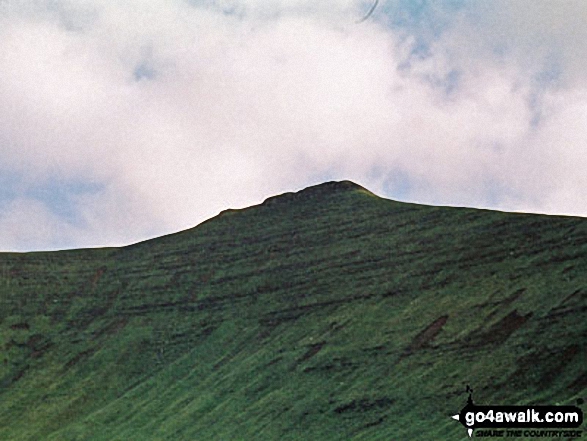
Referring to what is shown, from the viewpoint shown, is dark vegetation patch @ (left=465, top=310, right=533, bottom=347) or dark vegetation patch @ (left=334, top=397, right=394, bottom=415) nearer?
dark vegetation patch @ (left=334, top=397, right=394, bottom=415)

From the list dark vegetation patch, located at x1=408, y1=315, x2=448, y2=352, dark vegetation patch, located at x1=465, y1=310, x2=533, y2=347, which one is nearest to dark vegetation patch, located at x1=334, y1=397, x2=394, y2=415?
dark vegetation patch, located at x1=408, y1=315, x2=448, y2=352

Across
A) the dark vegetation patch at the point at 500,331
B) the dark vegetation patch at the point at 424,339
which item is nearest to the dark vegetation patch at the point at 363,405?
the dark vegetation patch at the point at 424,339

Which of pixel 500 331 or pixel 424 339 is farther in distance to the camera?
pixel 424 339

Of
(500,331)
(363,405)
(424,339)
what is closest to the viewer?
(363,405)

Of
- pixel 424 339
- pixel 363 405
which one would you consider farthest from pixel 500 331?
pixel 363 405

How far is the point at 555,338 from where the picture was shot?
173875 mm

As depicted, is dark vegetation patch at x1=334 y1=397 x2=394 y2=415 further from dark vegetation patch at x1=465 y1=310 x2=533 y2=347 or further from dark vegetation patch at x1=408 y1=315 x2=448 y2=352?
dark vegetation patch at x1=465 y1=310 x2=533 y2=347

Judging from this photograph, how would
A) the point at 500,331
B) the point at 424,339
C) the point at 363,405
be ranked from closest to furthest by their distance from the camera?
the point at 363,405
the point at 500,331
the point at 424,339

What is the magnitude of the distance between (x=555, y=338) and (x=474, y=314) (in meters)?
24.8

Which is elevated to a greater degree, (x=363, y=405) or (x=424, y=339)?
(x=424, y=339)

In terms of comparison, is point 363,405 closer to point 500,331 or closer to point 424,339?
point 424,339

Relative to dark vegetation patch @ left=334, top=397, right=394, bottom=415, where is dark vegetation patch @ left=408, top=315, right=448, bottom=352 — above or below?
above

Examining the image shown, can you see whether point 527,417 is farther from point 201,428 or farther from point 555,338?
point 201,428

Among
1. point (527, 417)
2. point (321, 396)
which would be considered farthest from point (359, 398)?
point (527, 417)
